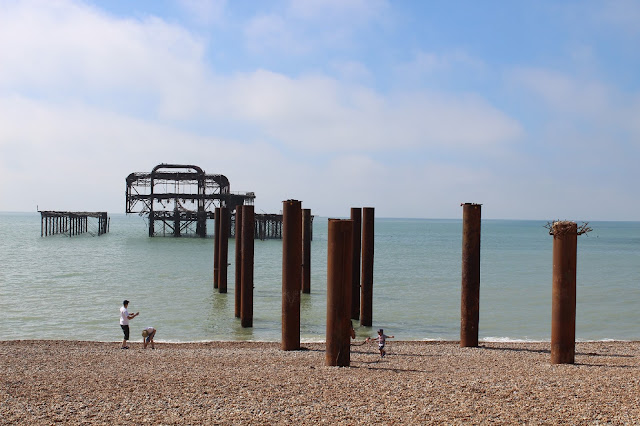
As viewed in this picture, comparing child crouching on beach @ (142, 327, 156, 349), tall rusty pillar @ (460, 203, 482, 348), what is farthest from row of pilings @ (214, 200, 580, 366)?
child crouching on beach @ (142, 327, 156, 349)

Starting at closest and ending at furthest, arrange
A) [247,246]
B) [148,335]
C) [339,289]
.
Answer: [339,289] < [148,335] < [247,246]

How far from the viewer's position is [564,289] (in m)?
9.31

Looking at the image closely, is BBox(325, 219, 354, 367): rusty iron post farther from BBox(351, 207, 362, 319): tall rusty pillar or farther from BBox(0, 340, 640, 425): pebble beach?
BBox(351, 207, 362, 319): tall rusty pillar

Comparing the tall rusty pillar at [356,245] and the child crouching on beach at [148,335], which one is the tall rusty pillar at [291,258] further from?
the tall rusty pillar at [356,245]

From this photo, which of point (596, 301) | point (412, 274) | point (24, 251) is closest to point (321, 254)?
point (412, 274)

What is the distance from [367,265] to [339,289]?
24.0ft

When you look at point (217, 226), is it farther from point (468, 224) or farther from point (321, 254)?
point (321, 254)

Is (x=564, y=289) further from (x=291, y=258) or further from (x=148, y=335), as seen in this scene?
Result: (x=148, y=335)

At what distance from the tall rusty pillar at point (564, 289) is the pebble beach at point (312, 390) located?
29cm

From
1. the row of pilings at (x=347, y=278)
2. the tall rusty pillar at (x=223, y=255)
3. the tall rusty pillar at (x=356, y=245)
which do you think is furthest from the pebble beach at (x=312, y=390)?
the tall rusty pillar at (x=223, y=255)

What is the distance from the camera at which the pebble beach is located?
637 cm

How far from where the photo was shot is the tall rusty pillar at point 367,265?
1589 centimetres

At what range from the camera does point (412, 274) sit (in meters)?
36.2

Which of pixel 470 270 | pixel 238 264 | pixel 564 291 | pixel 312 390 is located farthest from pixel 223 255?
pixel 312 390
